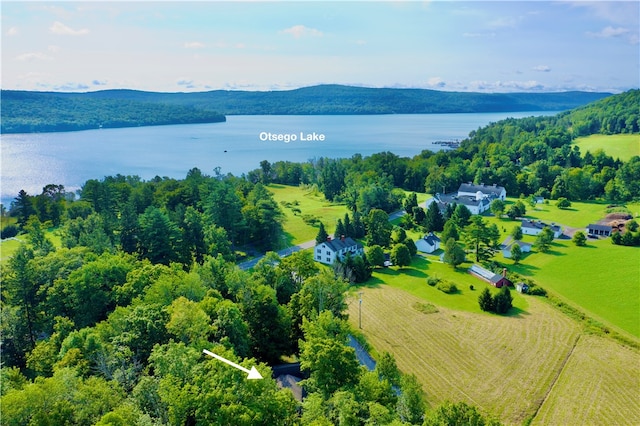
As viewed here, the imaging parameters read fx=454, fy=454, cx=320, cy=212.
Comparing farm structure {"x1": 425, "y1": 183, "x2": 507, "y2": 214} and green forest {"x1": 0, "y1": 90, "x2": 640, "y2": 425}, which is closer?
green forest {"x1": 0, "y1": 90, "x2": 640, "y2": 425}

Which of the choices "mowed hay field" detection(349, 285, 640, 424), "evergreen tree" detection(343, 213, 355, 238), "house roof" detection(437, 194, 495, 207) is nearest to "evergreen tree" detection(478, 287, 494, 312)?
"mowed hay field" detection(349, 285, 640, 424)

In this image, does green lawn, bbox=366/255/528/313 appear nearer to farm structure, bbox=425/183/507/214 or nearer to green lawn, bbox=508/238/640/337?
green lawn, bbox=508/238/640/337

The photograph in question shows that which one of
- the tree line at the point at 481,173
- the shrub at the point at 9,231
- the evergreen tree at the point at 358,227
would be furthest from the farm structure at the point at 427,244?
the shrub at the point at 9,231

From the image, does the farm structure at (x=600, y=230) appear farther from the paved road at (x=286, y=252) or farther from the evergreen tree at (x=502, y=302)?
the paved road at (x=286, y=252)

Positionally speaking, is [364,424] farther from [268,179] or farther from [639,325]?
[268,179]

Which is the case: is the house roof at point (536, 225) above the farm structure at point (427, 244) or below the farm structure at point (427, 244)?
above

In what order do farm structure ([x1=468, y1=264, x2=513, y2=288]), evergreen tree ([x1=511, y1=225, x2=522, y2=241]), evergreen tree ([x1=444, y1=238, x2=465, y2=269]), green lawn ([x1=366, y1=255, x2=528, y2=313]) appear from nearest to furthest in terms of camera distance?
green lawn ([x1=366, y1=255, x2=528, y2=313])
farm structure ([x1=468, y1=264, x2=513, y2=288])
evergreen tree ([x1=444, y1=238, x2=465, y2=269])
evergreen tree ([x1=511, y1=225, x2=522, y2=241])

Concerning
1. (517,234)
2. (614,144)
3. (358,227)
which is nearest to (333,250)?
(358,227)

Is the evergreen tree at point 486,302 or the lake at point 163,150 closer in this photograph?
the evergreen tree at point 486,302

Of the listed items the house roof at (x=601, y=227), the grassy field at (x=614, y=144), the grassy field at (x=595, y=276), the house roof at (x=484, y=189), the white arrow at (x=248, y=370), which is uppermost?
the grassy field at (x=614, y=144)
